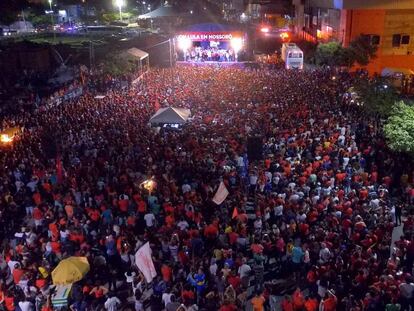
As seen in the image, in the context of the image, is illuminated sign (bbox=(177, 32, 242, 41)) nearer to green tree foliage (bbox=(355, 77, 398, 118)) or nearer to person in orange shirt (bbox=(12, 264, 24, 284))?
green tree foliage (bbox=(355, 77, 398, 118))

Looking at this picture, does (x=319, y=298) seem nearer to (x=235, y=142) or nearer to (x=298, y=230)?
(x=298, y=230)

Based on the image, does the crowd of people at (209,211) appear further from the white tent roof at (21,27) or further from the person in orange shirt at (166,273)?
the white tent roof at (21,27)

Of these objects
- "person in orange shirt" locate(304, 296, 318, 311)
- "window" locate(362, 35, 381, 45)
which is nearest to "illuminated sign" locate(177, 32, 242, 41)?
"window" locate(362, 35, 381, 45)

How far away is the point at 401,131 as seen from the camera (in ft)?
52.1

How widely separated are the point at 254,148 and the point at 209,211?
4.11 m

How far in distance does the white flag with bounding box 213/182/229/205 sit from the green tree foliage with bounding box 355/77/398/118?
30.6 feet

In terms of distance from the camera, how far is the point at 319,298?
9766 mm

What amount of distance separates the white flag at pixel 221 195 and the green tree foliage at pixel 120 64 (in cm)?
2023

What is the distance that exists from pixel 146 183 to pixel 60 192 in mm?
2526

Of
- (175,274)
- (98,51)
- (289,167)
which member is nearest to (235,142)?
(289,167)

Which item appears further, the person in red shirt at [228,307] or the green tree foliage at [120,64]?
the green tree foliage at [120,64]

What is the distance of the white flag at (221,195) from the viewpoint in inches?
505

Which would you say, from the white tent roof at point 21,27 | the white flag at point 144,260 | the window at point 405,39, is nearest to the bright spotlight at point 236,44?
the window at point 405,39

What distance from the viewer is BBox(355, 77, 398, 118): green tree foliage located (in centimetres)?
1957
